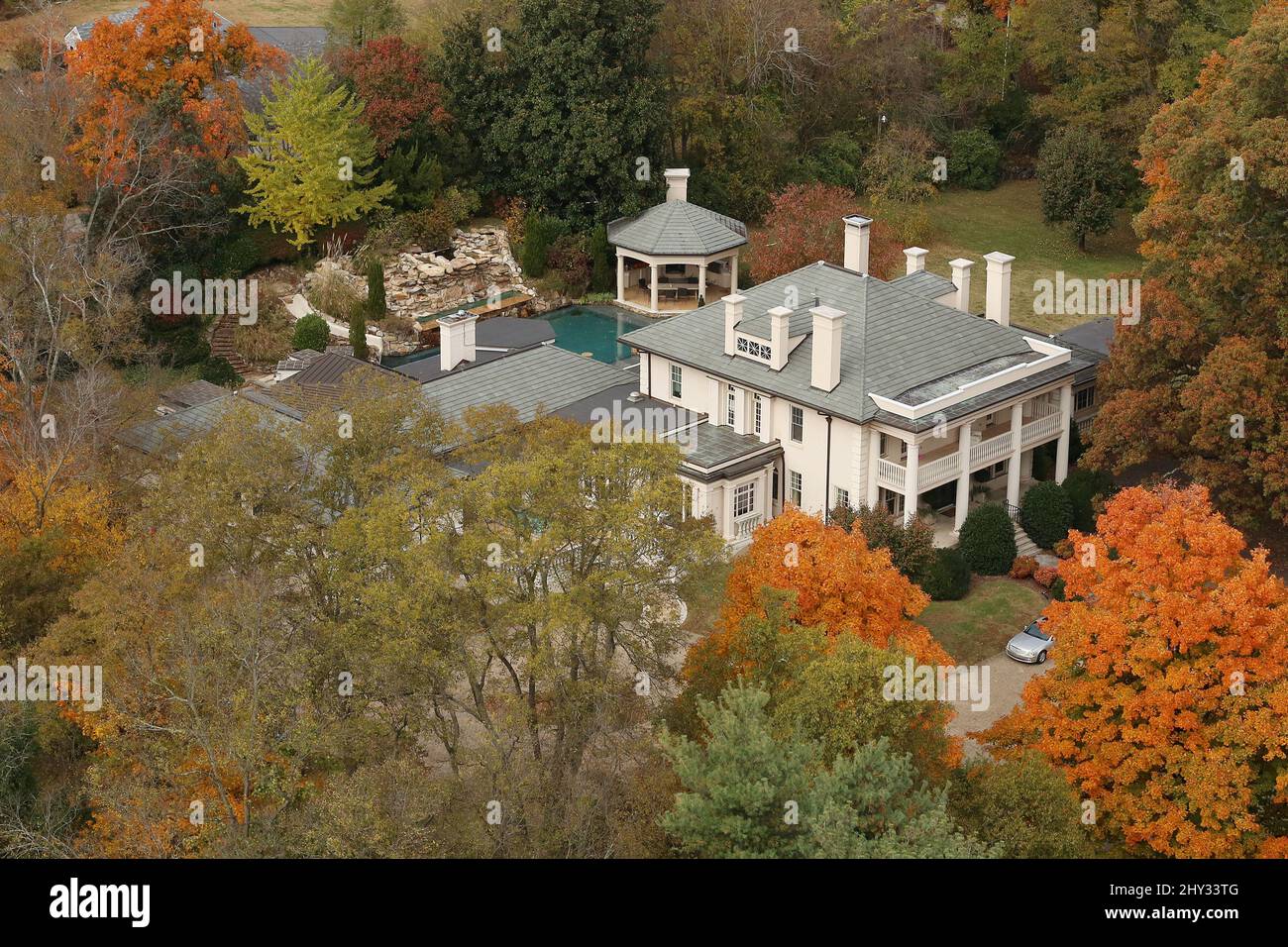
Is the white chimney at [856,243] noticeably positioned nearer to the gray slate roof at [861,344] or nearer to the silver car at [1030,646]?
the gray slate roof at [861,344]

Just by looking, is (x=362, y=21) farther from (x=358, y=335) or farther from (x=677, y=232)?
(x=358, y=335)

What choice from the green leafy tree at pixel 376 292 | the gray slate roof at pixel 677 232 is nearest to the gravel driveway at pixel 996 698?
the gray slate roof at pixel 677 232

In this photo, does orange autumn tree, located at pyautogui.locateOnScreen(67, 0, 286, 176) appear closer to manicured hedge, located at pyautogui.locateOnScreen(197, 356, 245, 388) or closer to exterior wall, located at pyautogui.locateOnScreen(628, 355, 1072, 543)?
manicured hedge, located at pyautogui.locateOnScreen(197, 356, 245, 388)

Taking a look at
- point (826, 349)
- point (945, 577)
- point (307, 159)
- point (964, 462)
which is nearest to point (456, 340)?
point (826, 349)

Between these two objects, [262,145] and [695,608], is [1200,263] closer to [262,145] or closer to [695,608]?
[695,608]

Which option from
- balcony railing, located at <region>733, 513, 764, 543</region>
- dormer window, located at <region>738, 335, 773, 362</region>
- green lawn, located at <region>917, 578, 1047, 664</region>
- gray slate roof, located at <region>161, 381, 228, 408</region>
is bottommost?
green lawn, located at <region>917, 578, 1047, 664</region>

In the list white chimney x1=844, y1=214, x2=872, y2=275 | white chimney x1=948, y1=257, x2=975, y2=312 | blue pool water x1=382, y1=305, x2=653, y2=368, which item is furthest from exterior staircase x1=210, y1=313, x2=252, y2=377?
white chimney x1=948, y1=257, x2=975, y2=312

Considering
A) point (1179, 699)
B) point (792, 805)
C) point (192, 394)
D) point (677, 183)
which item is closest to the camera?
point (792, 805)
